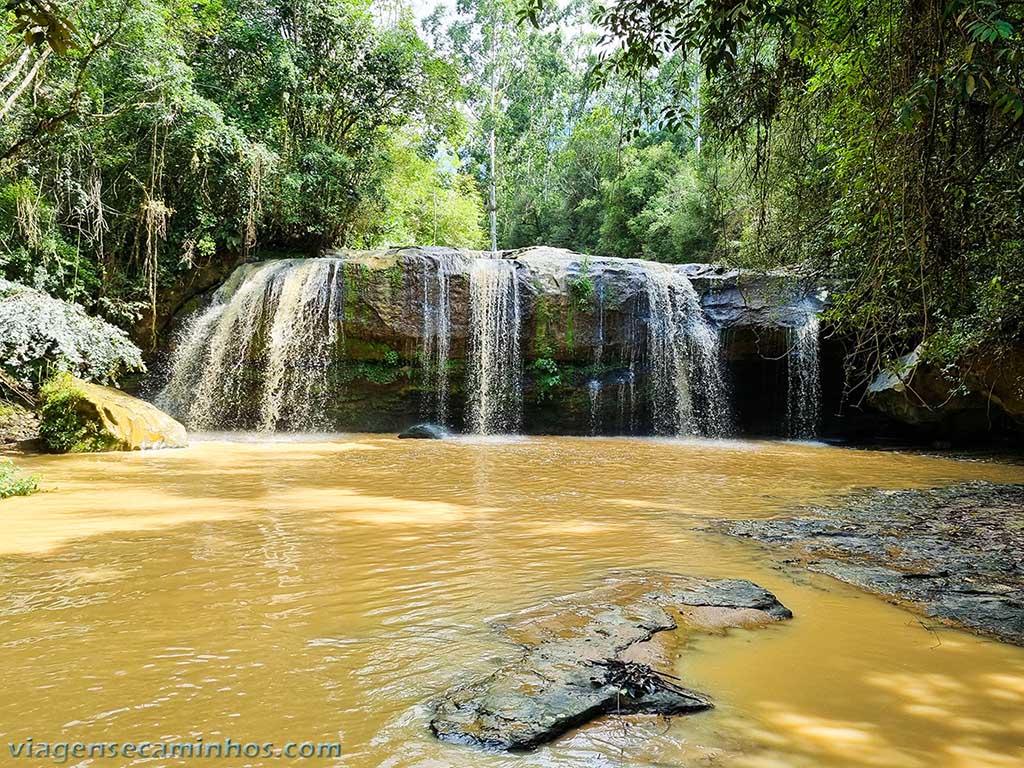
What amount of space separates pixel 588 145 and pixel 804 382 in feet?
59.9

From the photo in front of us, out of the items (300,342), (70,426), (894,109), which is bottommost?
(70,426)

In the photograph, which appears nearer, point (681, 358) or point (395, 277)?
point (395, 277)

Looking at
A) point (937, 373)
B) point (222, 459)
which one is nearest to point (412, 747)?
point (222, 459)

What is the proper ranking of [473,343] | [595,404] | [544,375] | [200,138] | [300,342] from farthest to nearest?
[595,404] < [544,375] < [473,343] < [300,342] < [200,138]

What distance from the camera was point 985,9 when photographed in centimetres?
275

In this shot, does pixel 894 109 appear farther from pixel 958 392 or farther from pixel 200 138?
pixel 200 138

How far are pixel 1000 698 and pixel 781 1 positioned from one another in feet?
11.2

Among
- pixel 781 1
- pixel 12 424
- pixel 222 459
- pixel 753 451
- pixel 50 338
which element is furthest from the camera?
pixel 753 451

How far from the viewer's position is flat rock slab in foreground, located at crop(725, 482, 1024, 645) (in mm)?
3125

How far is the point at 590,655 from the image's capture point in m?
2.43

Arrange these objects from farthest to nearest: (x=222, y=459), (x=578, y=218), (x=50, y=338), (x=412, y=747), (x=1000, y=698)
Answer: (x=578, y=218), (x=50, y=338), (x=222, y=459), (x=1000, y=698), (x=412, y=747)

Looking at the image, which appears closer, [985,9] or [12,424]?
[985,9]

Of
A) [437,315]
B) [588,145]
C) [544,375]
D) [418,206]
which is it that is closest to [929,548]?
[544,375]

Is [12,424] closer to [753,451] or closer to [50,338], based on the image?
[50,338]
